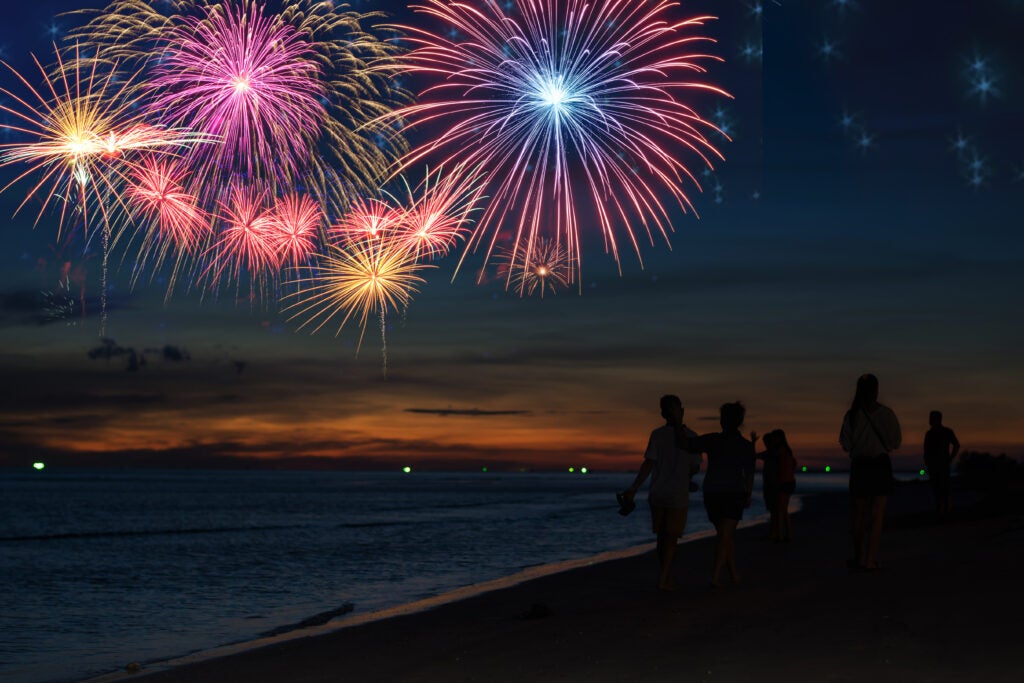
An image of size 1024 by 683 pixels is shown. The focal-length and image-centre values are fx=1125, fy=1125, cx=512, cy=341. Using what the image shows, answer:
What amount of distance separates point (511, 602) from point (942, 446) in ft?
26.7

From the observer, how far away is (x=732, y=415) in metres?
11.8

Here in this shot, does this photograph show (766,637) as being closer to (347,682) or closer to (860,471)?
(347,682)

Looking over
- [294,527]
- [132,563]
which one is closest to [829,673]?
[132,563]

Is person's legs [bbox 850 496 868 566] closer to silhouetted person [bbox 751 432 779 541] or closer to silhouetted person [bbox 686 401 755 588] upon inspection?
silhouetted person [bbox 686 401 755 588]

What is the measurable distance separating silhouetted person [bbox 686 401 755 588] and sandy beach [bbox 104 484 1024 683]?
0.88 m

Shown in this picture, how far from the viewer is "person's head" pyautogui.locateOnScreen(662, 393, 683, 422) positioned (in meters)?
11.6

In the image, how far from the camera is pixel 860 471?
12227mm

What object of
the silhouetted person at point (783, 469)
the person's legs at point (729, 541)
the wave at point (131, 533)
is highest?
the silhouetted person at point (783, 469)

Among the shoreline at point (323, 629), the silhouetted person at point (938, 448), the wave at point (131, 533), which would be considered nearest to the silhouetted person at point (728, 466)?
the shoreline at point (323, 629)

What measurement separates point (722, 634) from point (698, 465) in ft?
9.98

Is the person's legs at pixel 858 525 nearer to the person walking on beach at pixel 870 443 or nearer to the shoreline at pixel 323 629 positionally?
the person walking on beach at pixel 870 443

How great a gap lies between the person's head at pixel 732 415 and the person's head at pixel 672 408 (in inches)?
19.3

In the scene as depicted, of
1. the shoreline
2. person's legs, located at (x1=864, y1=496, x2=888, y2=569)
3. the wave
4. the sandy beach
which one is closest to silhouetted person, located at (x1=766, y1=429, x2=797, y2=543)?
the sandy beach

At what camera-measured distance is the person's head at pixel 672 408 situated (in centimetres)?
1159
